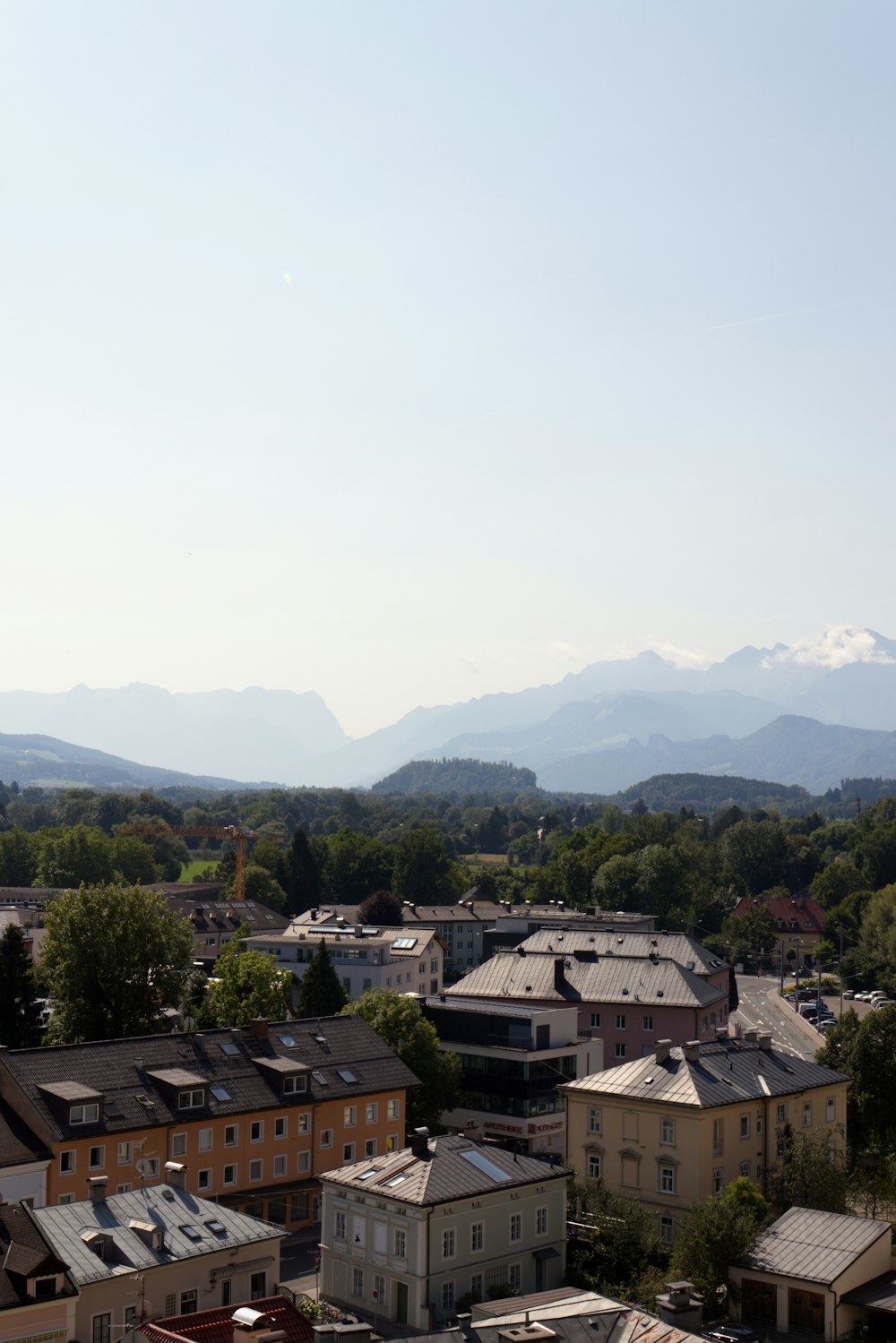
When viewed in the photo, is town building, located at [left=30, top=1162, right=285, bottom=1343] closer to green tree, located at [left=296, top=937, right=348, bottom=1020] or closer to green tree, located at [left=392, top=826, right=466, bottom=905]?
green tree, located at [left=296, top=937, right=348, bottom=1020]

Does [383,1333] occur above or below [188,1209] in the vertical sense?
below

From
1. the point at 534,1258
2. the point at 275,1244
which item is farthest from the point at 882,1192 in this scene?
the point at 275,1244

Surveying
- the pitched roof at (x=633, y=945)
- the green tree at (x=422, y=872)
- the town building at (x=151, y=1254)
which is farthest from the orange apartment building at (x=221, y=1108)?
the green tree at (x=422, y=872)

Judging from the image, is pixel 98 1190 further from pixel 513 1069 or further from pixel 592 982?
pixel 592 982

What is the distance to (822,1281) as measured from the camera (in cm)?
3666

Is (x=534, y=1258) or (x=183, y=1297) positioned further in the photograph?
(x=534, y=1258)

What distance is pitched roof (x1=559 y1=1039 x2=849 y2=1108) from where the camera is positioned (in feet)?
154

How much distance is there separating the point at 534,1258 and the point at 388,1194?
17.4 feet

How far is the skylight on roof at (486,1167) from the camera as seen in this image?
39625 mm

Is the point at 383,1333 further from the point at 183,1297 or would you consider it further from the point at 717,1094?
the point at 717,1094

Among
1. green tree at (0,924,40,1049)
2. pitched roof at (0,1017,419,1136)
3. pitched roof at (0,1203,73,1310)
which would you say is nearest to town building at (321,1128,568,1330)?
pitched roof at (0,1017,419,1136)

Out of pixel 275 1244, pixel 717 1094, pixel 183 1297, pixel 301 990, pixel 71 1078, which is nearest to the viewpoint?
Answer: pixel 183 1297

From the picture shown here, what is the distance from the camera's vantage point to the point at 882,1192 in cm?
4803

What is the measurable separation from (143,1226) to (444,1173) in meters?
9.59
